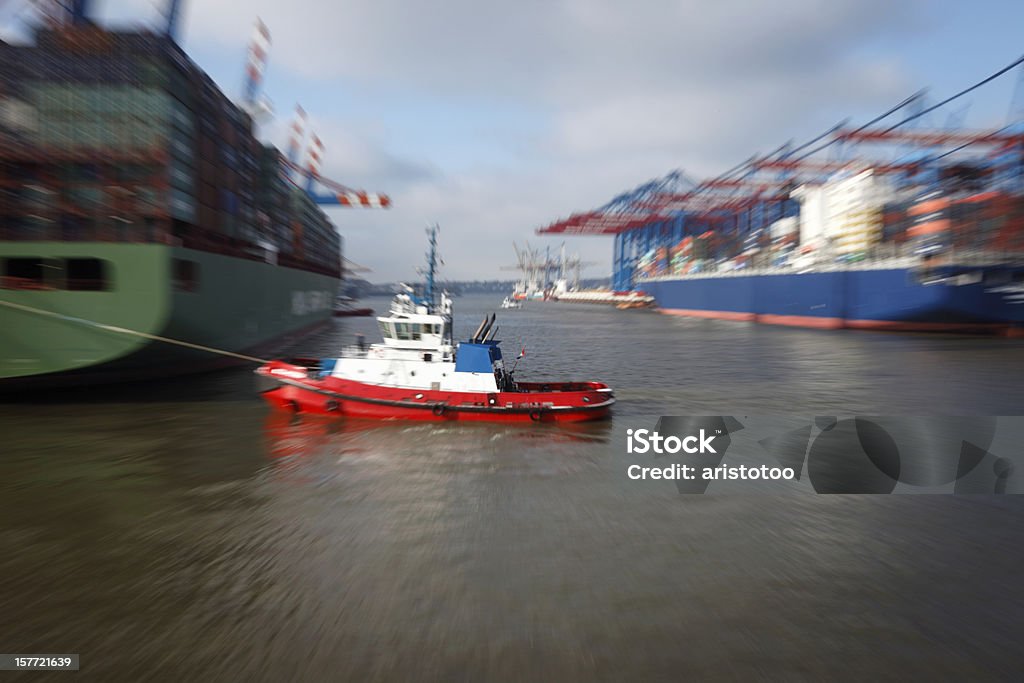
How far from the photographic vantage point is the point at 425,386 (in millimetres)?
17984

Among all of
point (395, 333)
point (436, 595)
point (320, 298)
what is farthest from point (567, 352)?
point (436, 595)

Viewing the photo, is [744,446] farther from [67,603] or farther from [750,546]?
[67,603]

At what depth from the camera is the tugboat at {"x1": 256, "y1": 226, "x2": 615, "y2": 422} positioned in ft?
57.2

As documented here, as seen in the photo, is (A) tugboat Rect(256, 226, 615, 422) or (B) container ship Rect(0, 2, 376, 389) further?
(B) container ship Rect(0, 2, 376, 389)

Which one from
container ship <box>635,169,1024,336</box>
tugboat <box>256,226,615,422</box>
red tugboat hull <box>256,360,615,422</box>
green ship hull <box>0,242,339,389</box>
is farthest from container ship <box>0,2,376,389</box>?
container ship <box>635,169,1024,336</box>

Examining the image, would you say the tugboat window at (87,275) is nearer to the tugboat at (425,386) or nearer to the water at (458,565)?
the water at (458,565)

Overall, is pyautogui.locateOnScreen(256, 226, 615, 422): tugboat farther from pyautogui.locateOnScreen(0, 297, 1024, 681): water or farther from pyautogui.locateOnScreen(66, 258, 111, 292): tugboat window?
pyautogui.locateOnScreen(66, 258, 111, 292): tugboat window

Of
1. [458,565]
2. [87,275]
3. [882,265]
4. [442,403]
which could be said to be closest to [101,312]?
[87,275]

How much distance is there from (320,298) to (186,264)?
112 feet

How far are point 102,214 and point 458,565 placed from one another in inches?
766

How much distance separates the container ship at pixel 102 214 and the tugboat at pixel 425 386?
17.9 ft

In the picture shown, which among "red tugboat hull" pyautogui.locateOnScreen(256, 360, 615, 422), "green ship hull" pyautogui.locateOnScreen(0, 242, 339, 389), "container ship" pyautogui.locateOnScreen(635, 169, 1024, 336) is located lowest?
"red tugboat hull" pyautogui.locateOnScreen(256, 360, 615, 422)

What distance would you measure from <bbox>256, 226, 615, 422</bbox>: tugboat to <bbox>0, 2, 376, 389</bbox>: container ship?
5.45 m

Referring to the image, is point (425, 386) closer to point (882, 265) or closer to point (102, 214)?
point (102, 214)
